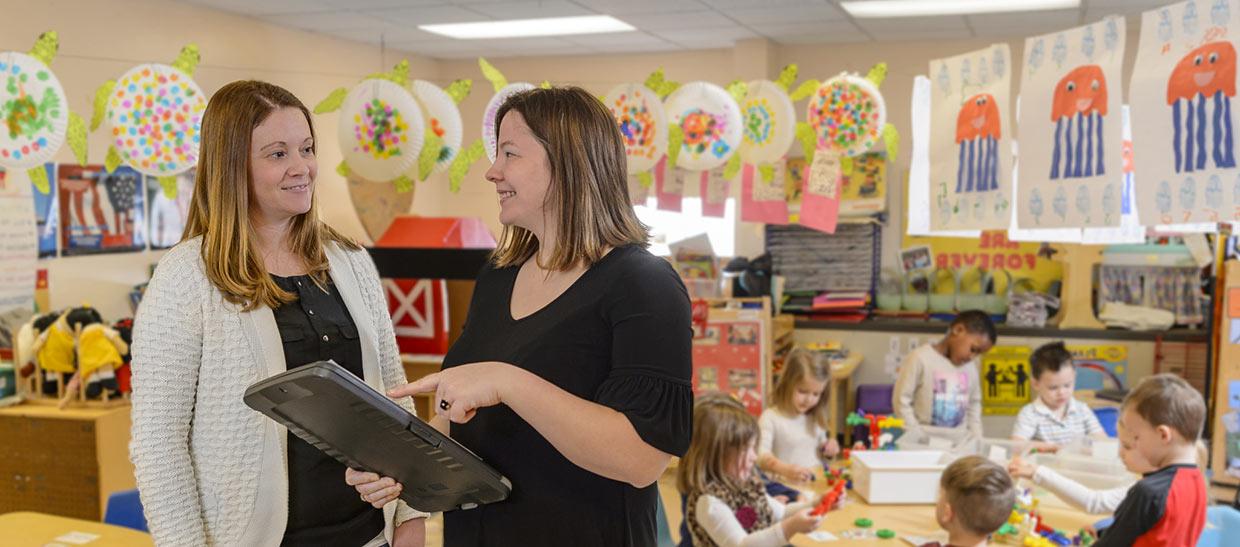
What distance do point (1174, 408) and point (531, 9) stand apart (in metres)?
3.73

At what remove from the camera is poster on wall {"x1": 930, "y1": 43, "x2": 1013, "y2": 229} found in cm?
299

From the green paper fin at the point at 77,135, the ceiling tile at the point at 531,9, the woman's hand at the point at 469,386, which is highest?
the ceiling tile at the point at 531,9

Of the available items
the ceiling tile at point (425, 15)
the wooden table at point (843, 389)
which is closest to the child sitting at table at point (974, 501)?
the wooden table at point (843, 389)

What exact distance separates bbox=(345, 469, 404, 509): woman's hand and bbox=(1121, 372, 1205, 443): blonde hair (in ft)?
6.51

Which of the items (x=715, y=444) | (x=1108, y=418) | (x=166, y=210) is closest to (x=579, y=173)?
(x=715, y=444)

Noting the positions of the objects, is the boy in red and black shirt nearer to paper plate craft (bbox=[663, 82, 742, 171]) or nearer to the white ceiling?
paper plate craft (bbox=[663, 82, 742, 171])

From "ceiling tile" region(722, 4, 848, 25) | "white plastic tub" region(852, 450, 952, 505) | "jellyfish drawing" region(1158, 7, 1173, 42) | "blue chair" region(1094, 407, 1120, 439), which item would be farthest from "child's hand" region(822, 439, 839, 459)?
"ceiling tile" region(722, 4, 848, 25)

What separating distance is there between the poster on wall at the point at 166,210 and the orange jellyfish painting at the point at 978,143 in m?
3.73

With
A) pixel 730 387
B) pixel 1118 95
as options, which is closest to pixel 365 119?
pixel 730 387

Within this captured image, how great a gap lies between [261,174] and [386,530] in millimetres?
618

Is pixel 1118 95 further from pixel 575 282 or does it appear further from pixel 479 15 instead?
pixel 479 15

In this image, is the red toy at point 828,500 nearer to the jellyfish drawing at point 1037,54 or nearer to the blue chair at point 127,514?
the jellyfish drawing at point 1037,54

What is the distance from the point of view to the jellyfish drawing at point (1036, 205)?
271 cm

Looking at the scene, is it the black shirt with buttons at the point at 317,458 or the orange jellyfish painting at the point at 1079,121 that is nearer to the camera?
the black shirt with buttons at the point at 317,458
